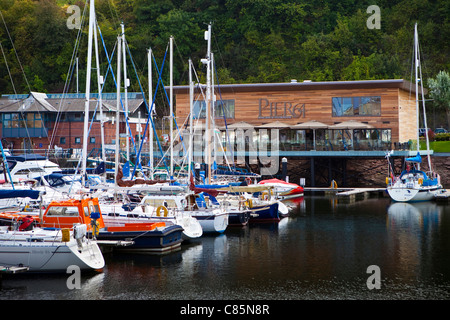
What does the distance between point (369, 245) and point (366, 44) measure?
66.3 m

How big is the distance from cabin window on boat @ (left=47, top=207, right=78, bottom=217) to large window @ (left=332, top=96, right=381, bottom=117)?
40.6 meters

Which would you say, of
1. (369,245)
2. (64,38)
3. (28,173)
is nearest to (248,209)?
(369,245)

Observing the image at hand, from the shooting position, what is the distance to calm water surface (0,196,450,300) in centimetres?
2244

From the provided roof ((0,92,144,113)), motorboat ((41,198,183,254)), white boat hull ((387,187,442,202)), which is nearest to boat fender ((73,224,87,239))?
motorboat ((41,198,183,254))

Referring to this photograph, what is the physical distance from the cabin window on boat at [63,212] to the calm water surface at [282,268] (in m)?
2.48

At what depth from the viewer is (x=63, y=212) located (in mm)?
27375

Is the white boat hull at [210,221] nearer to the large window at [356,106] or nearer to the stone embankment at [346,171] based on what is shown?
the stone embankment at [346,171]

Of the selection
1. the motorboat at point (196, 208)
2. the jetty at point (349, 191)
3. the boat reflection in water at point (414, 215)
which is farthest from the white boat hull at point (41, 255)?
the jetty at point (349, 191)

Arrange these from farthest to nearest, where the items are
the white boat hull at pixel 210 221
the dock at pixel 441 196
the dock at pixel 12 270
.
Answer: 1. the dock at pixel 441 196
2. the white boat hull at pixel 210 221
3. the dock at pixel 12 270

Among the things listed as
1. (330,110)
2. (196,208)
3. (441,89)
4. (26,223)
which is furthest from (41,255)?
(441,89)

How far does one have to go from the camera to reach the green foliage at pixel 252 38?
8981 cm

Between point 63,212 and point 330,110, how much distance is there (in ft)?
134

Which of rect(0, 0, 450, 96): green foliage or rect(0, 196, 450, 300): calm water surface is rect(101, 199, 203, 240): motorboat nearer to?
rect(0, 196, 450, 300): calm water surface
